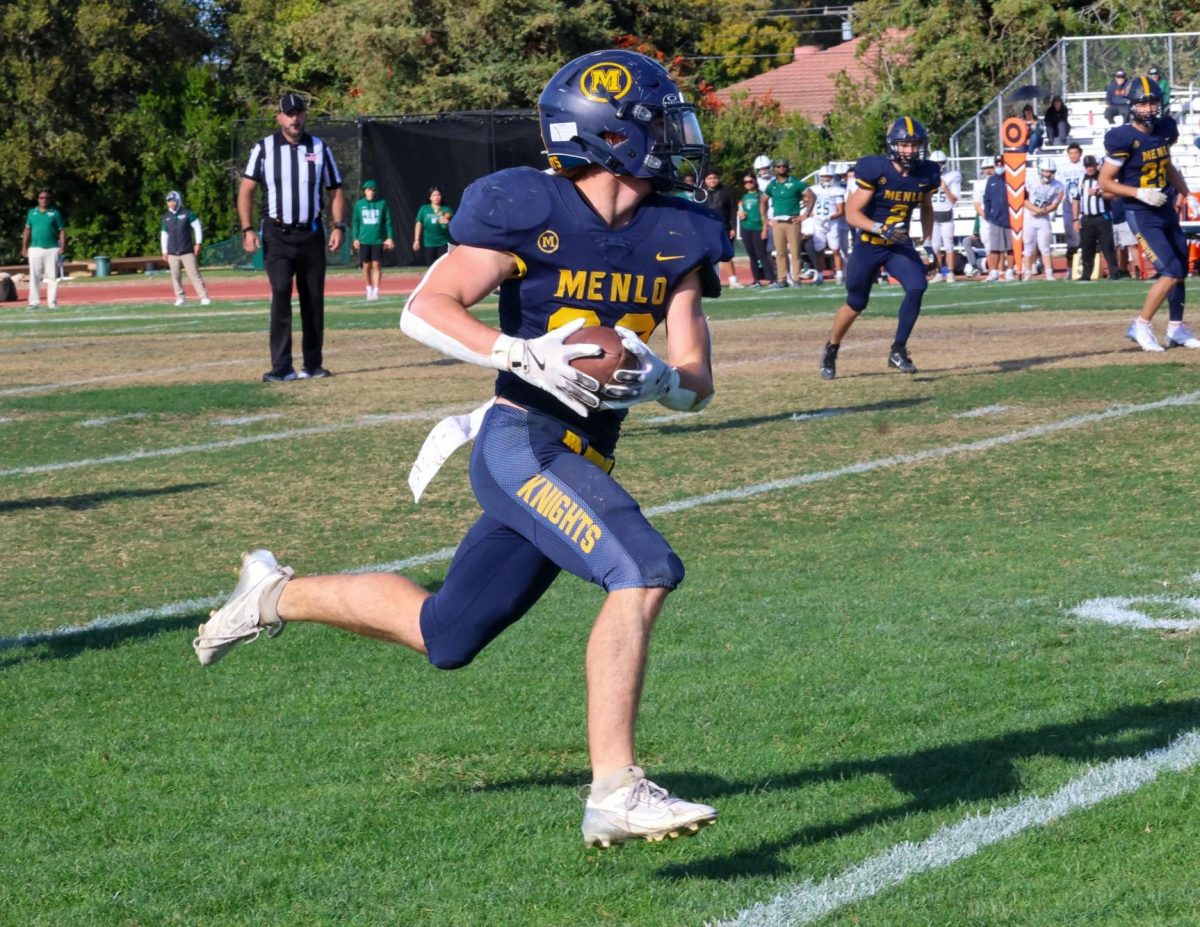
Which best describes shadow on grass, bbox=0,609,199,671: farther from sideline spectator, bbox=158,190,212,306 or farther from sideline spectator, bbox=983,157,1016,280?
sideline spectator, bbox=983,157,1016,280

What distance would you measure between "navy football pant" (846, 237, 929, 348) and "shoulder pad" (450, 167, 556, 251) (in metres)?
7.91

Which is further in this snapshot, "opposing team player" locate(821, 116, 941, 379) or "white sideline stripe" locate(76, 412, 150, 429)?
"opposing team player" locate(821, 116, 941, 379)

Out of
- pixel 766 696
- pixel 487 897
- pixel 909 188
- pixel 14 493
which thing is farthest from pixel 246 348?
pixel 487 897

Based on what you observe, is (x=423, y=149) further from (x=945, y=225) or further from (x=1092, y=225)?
(x=1092, y=225)

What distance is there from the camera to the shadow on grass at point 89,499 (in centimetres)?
796

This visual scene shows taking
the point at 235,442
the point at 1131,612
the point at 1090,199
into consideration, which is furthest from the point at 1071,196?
the point at 1131,612

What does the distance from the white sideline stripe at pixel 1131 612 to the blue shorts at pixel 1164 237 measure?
23.8ft

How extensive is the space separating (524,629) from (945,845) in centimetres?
219

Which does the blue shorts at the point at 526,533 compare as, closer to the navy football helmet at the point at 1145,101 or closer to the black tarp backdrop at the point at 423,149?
the navy football helmet at the point at 1145,101

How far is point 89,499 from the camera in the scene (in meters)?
8.14

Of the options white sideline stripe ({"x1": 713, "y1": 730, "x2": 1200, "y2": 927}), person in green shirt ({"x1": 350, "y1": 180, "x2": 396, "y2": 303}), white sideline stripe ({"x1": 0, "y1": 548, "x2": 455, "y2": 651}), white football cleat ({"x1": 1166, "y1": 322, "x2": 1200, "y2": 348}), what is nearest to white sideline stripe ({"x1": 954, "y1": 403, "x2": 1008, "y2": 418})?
white football cleat ({"x1": 1166, "y1": 322, "x2": 1200, "y2": 348})

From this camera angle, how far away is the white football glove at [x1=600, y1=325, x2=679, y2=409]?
340 centimetres

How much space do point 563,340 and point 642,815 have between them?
91cm

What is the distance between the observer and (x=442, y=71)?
43.3 meters
